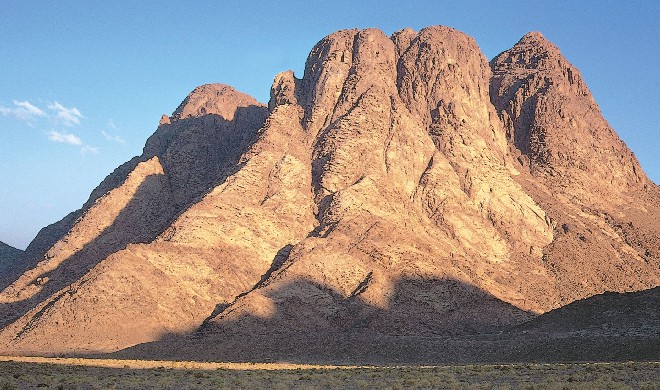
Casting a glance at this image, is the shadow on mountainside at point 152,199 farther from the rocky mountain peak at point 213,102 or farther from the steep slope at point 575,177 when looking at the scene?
the steep slope at point 575,177

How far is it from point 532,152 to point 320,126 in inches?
1673

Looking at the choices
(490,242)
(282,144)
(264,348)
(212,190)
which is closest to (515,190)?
(490,242)

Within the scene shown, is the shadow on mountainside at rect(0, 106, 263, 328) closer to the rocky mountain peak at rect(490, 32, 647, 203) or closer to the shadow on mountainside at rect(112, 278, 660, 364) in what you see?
the shadow on mountainside at rect(112, 278, 660, 364)

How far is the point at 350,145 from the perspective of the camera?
101m

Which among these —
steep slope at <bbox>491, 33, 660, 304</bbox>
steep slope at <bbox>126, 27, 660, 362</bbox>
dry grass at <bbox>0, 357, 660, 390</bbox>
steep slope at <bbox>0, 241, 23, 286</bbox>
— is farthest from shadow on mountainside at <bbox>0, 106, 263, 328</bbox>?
dry grass at <bbox>0, 357, 660, 390</bbox>

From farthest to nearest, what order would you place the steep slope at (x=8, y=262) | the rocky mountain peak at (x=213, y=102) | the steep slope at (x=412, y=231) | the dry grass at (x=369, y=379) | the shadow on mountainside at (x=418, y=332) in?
the rocky mountain peak at (x=213, y=102)
the steep slope at (x=8, y=262)
the steep slope at (x=412, y=231)
the shadow on mountainside at (x=418, y=332)
the dry grass at (x=369, y=379)

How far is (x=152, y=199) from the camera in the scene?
107 meters

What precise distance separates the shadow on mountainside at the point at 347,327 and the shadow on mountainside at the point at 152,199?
28.2 metres

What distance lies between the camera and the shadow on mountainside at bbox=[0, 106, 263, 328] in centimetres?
8994

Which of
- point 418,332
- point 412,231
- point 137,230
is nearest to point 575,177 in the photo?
point 412,231

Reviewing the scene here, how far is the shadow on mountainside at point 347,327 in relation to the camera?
63.0 metres

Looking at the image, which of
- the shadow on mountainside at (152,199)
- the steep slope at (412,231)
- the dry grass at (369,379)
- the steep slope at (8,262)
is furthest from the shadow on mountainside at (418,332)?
the steep slope at (8,262)

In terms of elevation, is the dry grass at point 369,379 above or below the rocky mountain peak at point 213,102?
below

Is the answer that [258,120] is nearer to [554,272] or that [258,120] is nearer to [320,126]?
[320,126]
